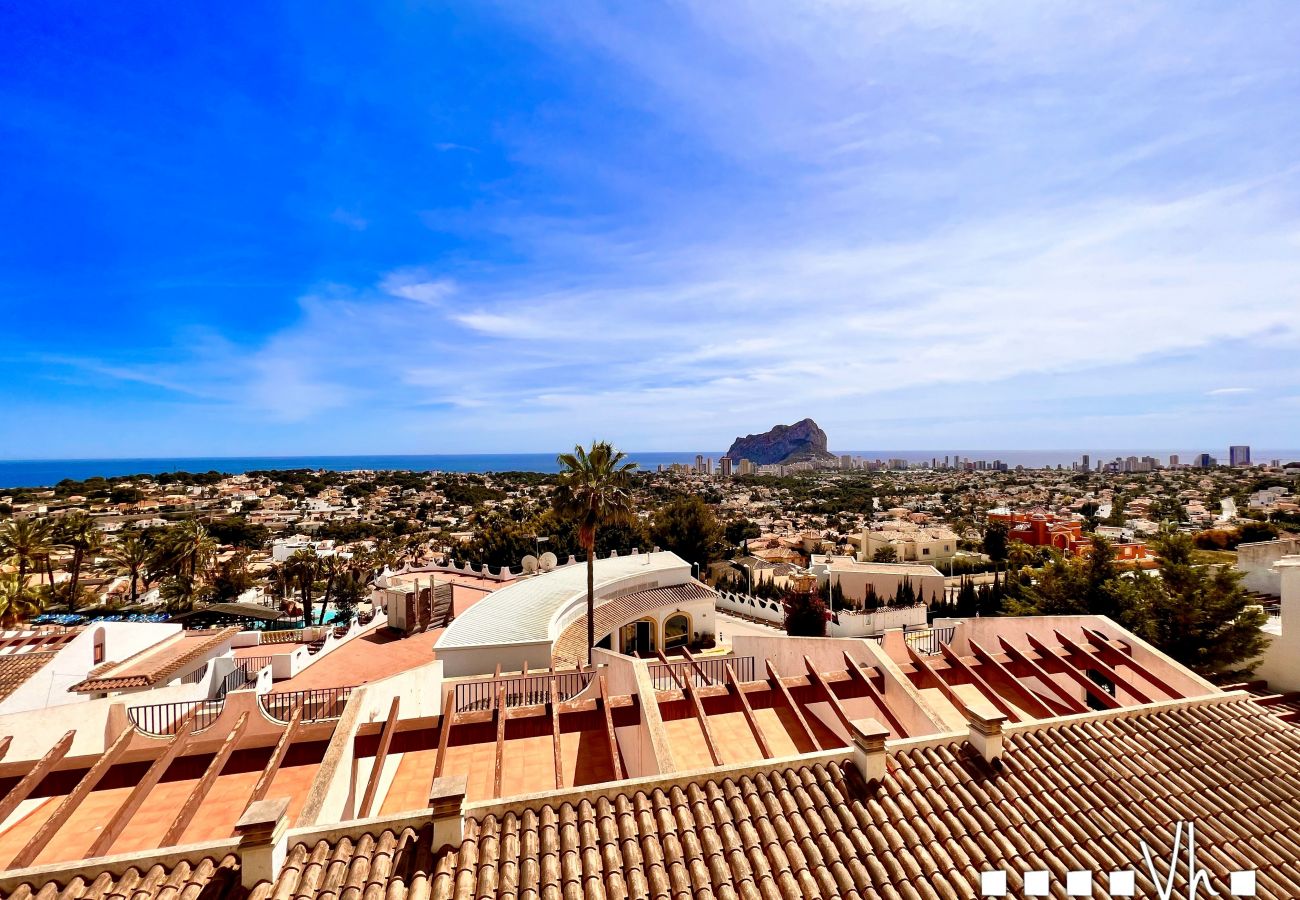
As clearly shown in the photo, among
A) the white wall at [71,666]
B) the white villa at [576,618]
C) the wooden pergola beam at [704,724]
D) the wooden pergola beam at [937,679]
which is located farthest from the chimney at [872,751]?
the white wall at [71,666]

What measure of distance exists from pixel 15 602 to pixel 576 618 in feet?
72.0

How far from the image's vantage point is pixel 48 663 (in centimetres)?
1332

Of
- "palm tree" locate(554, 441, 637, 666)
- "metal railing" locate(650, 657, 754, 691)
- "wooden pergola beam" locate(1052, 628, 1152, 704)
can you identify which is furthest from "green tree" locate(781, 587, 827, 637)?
"wooden pergola beam" locate(1052, 628, 1152, 704)

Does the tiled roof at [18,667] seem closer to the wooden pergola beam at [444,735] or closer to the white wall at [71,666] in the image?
the white wall at [71,666]

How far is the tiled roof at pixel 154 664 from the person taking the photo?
13578mm

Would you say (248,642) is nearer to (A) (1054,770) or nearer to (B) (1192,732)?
(A) (1054,770)

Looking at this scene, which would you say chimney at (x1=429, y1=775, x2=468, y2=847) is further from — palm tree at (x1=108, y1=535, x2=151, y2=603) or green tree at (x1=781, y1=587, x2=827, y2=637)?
palm tree at (x1=108, y1=535, x2=151, y2=603)

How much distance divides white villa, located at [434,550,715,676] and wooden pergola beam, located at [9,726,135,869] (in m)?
11.1

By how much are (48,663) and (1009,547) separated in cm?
5835

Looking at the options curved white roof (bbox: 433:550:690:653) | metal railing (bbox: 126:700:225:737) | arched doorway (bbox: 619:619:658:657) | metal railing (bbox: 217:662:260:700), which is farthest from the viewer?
arched doorway (bbox: 619:619:658:657)

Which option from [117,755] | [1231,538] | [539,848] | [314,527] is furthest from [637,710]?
[314,527]

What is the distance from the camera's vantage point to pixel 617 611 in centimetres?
2564

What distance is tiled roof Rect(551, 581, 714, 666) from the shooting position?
21.5 metres

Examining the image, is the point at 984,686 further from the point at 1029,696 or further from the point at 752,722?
the point at 752,722
